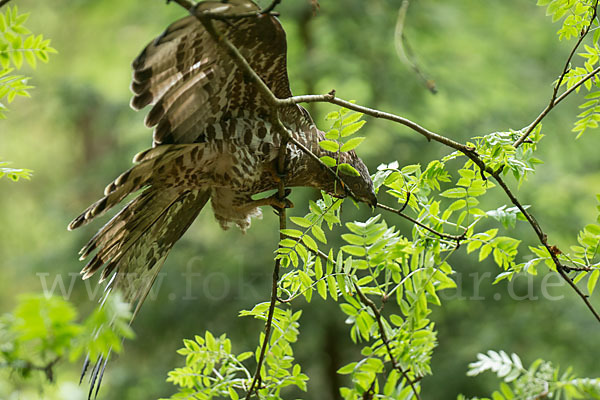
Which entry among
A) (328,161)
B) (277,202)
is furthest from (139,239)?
(328,161)

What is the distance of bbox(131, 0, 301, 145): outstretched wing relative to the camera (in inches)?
74.9

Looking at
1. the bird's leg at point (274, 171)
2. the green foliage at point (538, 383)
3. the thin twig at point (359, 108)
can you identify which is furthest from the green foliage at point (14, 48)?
the green foliage at point (538, 383)

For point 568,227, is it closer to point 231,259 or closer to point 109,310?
point 231,259

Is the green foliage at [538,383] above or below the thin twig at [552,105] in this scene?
→ below

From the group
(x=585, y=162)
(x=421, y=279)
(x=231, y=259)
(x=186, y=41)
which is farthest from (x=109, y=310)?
(x=585, y=162)

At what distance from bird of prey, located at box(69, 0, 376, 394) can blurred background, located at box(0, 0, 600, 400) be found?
2.61m

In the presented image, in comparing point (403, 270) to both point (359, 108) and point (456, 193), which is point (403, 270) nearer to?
point (456, 193)

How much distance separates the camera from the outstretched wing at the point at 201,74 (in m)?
1.90

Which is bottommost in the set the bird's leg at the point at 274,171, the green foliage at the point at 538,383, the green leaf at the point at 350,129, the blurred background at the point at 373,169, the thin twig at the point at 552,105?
the green foliage at the point at 538,383

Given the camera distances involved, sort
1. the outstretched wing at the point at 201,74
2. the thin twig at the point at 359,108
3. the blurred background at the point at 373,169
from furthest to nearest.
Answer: the blurred background at the point at 373,169, the outstretched wing at the point at 201,74, the thin twig at the point at 359,108

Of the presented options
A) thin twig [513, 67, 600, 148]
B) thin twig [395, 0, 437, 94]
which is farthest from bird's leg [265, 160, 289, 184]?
thin twig [513, 67, 600, 148]

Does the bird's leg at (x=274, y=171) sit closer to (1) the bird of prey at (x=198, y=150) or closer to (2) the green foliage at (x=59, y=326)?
(1) the bird of prey at (x=198, y=150)

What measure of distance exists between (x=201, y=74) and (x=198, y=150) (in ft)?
1.07

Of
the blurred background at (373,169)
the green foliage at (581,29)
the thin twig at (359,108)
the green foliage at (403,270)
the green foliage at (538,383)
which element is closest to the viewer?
the thin twig at (359,108)
